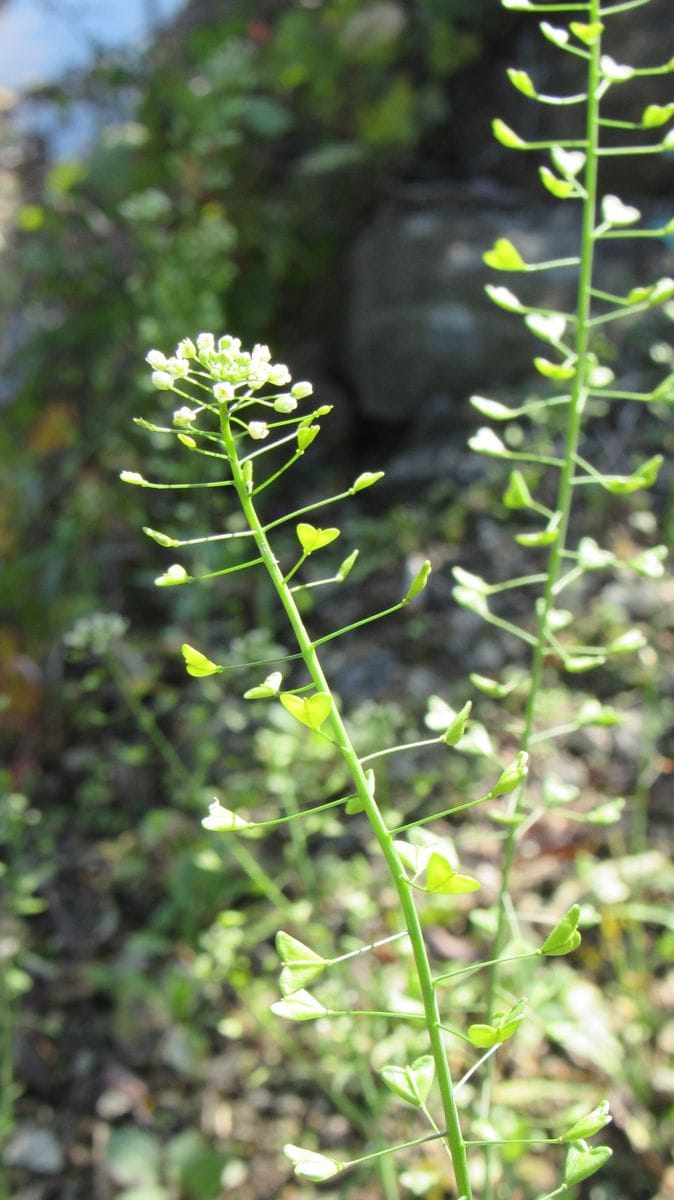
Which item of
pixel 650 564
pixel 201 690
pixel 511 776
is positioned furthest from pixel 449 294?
pixel 511 776

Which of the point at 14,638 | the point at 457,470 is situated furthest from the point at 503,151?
the point at 14,638

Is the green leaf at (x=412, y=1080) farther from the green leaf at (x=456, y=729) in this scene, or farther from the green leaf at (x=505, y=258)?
the green leaf at (x=505, y=258)

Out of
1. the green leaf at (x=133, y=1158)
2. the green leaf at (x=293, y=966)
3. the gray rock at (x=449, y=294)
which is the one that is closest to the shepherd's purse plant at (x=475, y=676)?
the green leaf at (x=293, y=966)

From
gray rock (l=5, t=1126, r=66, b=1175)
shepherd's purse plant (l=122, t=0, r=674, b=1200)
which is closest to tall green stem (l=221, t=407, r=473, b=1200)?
shepherd's purse plant (l=122, t=0, r=674, b=1200)

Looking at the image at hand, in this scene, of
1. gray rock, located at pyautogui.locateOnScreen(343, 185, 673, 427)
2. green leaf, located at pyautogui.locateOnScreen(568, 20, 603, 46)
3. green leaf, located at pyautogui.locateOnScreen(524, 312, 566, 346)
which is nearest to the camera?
green leaf, located at pyautogui.locateOnScreen(568, 20, 603, 46)

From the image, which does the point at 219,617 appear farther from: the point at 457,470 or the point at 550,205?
the point at 550,205

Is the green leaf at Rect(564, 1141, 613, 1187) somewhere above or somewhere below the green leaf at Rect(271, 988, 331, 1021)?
below

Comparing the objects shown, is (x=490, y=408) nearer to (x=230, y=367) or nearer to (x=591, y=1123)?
(x=230, y=367)

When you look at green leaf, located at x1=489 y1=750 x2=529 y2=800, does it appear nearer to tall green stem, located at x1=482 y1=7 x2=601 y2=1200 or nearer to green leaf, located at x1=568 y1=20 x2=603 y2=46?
tall green stem, located at x1=482 y1=7 x2=601 y2=1200
